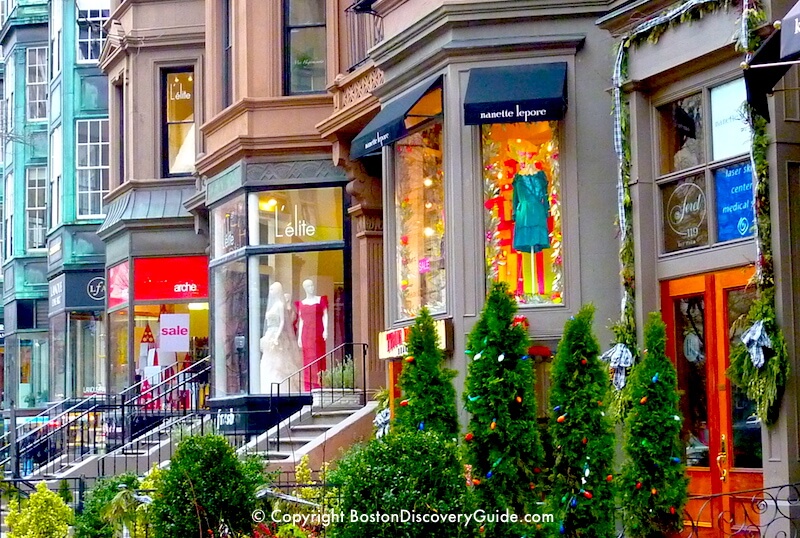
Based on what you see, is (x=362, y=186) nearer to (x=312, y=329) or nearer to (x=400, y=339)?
(x=312, y=329)

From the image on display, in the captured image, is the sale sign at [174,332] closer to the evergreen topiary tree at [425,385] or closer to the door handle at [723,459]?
the evergreen topiary tree at [425,385]

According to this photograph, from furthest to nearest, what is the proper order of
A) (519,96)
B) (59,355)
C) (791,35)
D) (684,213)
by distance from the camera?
(59,355) → (519,96) → (684,213) → (791,35)

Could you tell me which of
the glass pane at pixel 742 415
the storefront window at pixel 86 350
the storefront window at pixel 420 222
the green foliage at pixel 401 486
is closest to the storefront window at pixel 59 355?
the storefront window at pixel 86 350

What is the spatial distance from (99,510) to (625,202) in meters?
5.70

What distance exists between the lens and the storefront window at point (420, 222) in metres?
15.4

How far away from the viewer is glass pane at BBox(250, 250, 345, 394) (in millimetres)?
21359

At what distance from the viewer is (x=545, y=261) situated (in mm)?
14547

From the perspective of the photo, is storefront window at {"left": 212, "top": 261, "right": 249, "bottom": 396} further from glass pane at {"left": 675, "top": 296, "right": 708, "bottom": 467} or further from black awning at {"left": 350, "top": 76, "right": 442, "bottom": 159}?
glass pane at {"left": 675, "top": 296, "right": 708, "bottom": 467}

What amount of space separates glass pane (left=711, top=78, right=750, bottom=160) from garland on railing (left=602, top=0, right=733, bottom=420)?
2.44 ft

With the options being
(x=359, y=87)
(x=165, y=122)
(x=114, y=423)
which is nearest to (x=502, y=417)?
(x=359, y=87)

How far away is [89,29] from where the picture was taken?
3331 centimetres

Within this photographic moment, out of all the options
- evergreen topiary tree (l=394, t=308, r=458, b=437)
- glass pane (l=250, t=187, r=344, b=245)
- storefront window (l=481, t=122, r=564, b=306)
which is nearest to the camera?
evergreen topiary tree (l=394, t=308, r=458, b=437)

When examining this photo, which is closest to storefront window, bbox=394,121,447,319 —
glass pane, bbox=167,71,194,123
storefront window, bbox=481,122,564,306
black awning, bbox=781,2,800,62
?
storefront window, bbox=481,122,564,306

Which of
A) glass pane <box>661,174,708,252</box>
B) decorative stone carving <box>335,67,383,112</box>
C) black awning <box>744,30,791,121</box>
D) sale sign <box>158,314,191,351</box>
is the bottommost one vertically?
sale sign <box>158,314,191,351</box>
